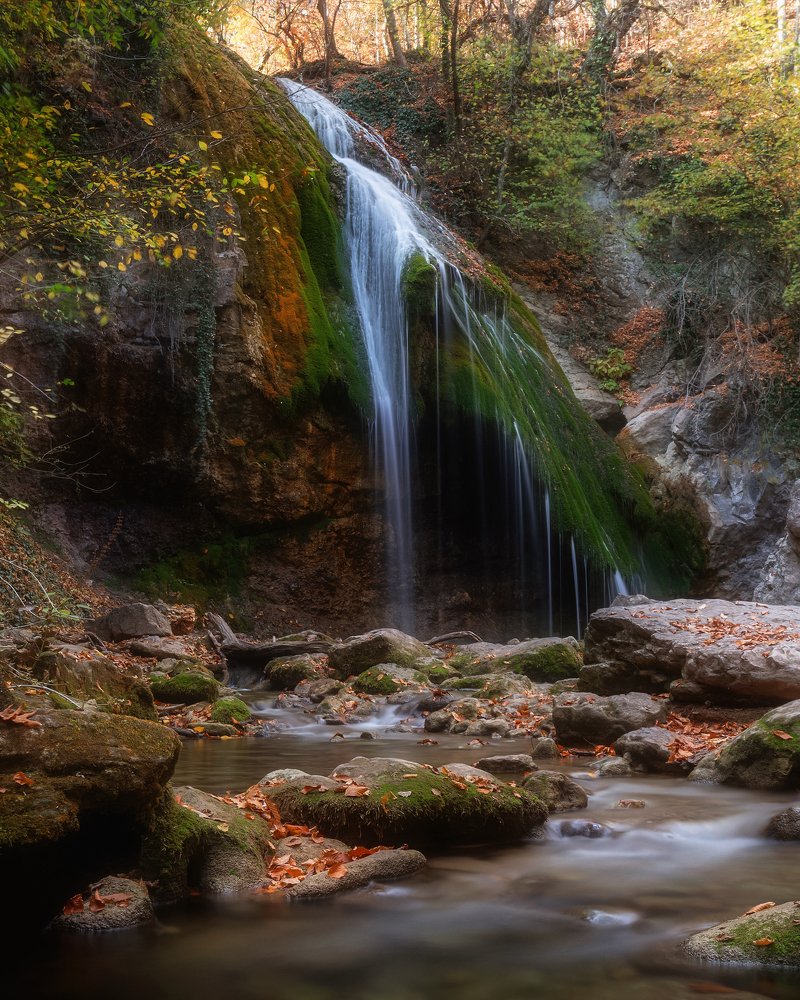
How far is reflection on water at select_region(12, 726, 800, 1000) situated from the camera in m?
2.52

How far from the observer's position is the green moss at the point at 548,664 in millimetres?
9695

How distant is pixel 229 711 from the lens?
7.22 meters

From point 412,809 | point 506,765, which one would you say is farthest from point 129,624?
point 412,809

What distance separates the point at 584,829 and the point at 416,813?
38.7 inches

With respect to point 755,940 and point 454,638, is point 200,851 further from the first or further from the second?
point 454,638

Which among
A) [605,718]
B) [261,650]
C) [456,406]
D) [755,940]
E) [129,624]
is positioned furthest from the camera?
[456,406]

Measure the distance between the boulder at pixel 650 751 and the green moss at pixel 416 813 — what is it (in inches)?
66.7

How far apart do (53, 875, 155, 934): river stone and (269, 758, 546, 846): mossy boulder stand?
3.11ft

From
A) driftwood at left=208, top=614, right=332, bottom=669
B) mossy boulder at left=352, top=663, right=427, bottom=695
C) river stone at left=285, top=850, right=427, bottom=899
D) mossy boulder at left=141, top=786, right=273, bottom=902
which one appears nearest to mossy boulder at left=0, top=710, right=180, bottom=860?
mossy boulder at left=141, top=786, right=273, bottom=902

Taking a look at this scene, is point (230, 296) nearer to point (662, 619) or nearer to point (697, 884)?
point (662, 619)

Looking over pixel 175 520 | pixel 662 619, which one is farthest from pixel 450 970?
pixel 175 520

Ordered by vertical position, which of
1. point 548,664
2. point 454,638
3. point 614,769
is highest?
point 614,769

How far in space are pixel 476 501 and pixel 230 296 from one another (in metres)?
5.46

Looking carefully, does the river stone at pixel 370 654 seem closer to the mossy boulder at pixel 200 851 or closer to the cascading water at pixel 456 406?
the cascading water at pixel 456 406
